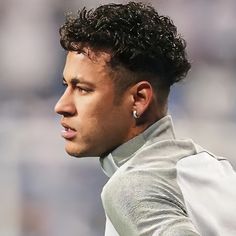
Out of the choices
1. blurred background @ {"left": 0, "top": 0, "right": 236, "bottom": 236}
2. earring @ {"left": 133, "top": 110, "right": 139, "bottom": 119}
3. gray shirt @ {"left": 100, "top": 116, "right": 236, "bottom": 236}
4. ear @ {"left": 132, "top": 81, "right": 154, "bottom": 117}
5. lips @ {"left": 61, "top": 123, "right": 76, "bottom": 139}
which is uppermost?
ear @ {"left": 132, "top": 81, "right": 154, "bottom": 117}

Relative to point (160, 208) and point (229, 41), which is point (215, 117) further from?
point (160, 208)

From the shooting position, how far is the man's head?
0.89m

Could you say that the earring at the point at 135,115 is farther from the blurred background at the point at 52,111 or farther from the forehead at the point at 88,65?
the blurred background at the point at 52,111

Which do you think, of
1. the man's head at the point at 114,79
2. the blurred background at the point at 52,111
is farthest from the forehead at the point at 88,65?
the blurred background at the point at 52,111

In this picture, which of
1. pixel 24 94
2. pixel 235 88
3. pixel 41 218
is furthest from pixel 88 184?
pixel 235 88

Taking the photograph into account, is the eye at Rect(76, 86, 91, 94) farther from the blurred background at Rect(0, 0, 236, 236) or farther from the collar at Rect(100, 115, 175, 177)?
the blurred background at Rect(0, 0, 236, 236)

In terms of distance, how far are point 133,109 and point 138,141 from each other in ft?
0.13

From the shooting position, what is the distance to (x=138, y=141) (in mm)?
888

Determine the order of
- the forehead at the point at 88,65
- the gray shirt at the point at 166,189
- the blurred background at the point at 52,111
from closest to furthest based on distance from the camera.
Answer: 1. the gray shirt at the point at 166,189
2. the forehead at the point at 88,65
3. the blurred background at the point at 52,111

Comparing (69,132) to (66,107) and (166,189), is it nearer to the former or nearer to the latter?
(66,107)

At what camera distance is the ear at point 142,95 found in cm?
89

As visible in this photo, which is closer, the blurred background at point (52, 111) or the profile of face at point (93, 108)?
the profile of face at point (93, 108)

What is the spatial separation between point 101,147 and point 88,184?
110 centimetres

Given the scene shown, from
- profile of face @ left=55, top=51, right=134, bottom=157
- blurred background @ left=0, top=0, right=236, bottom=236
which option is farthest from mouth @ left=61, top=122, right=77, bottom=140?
blurred background @ left=0, top=0, right=236, bottom=236
